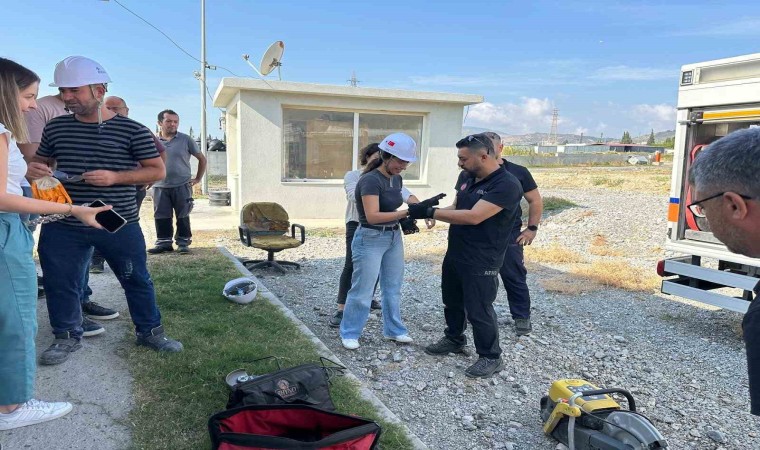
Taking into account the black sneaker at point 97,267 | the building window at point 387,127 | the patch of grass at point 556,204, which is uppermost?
the building window at point 387,127

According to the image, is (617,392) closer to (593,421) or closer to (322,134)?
(593,421)

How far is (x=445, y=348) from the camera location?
4.48m

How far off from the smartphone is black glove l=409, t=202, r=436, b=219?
2002mm

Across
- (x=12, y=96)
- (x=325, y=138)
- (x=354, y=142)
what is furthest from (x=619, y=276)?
(x=12, y=96)

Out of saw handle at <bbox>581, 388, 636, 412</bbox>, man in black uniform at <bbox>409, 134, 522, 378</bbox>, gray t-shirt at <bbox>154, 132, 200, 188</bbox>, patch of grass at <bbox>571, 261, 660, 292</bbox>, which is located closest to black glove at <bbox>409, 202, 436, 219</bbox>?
man in black uniform at <bbox>409, 134, 522, 378</bbox>

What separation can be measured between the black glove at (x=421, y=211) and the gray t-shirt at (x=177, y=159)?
4418 mm

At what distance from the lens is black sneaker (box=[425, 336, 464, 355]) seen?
4.47m

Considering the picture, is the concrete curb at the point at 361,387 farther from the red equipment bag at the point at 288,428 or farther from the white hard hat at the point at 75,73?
the white hard hat at the point at 75,73

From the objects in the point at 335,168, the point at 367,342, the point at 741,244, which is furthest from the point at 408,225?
the point at 335,168

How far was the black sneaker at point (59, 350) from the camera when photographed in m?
3.36

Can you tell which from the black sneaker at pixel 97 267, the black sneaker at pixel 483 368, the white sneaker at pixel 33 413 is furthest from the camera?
the black sneaker at pixel 97 267

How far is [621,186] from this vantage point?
72.9 ft

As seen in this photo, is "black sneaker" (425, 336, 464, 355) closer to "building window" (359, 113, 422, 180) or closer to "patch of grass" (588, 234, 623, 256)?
"patch of grass" (588, 234, 623, 256)

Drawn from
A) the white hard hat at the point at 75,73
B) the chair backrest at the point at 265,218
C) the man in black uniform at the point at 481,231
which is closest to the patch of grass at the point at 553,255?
the chair backrest at the point at 265,218
